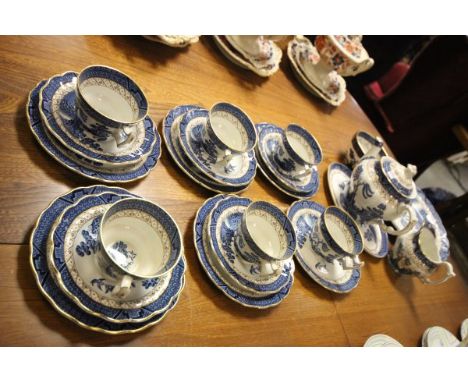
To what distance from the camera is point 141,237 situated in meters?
0.62

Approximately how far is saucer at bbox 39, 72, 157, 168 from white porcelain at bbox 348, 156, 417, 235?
0.62 metres

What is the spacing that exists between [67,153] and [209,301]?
14.8 inches

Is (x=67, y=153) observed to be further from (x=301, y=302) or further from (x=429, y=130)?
(x=429, y=130)

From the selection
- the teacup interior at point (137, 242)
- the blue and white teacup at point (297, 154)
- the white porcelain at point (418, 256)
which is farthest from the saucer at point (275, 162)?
the teacup interior at point (137, 242)

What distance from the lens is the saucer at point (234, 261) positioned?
73cm

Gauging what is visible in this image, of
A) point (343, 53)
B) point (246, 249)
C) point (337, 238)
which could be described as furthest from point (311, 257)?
point (343, 53)

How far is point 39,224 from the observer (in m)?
0.57

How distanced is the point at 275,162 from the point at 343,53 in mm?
494

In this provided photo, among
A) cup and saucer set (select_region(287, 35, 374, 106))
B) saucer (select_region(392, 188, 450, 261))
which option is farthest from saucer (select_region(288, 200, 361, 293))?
cup and saucer set (select_region(287, 35, 374, 106))

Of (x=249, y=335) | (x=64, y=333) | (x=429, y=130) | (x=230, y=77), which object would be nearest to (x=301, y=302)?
(x=249, y=335)

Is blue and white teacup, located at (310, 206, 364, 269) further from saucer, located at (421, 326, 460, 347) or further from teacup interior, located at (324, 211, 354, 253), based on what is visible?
saucer, located at (421, 326, 460, 347)

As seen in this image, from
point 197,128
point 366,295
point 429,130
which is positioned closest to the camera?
point 197,128

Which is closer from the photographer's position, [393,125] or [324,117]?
[324,117]

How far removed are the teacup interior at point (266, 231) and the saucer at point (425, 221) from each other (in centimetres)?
58
